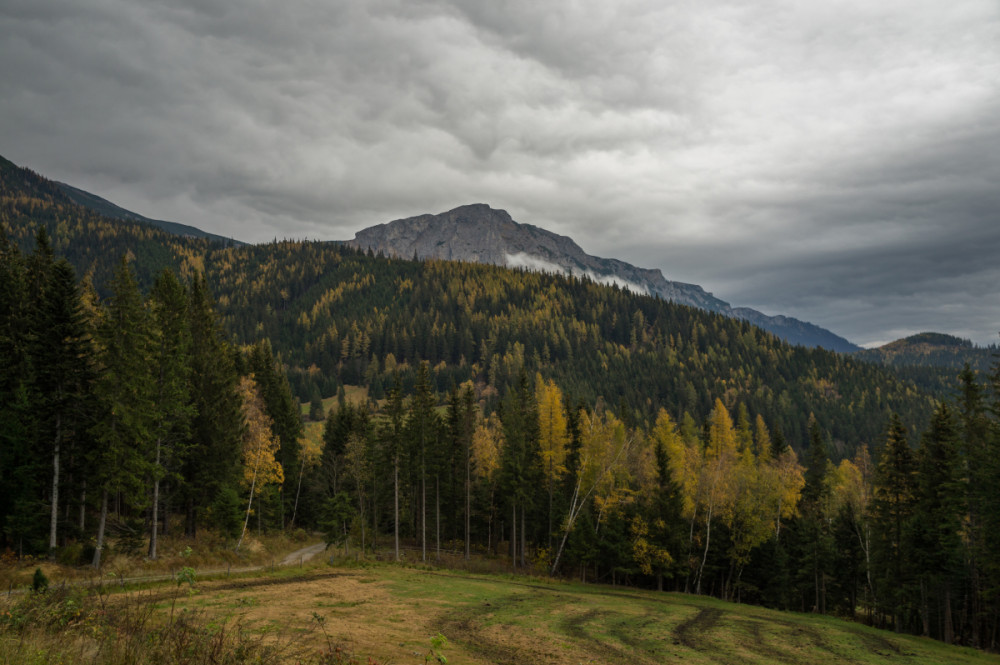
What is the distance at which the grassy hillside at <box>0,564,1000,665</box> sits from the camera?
63.5 ft

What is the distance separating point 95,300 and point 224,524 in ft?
67.9

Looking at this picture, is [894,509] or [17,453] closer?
[17,453]

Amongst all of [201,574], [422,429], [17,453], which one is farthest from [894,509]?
[17,453]

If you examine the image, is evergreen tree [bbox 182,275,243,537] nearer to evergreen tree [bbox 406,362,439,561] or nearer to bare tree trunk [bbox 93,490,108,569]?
bare tree trunk [bbox 93,490,108,569]

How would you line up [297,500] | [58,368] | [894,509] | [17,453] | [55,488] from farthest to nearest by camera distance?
[297,500] < [894,509] < [17,453] < [58,368] < [55,488]

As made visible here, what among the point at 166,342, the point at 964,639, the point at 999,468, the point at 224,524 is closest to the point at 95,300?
the point at 166,342

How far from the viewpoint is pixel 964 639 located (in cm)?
4047

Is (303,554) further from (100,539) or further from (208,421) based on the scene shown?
(100,539)

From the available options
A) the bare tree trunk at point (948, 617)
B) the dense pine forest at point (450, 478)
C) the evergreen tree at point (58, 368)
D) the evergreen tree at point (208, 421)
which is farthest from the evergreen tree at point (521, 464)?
the evergreen tree at point (58, 368)

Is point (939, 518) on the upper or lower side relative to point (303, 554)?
upper

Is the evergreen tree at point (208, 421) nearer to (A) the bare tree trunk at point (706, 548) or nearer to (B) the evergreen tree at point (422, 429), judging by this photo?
(B) the evergreen tree at point (422, 429)

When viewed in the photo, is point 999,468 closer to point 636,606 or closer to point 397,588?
point 636,606

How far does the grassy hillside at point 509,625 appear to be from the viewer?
19359 mm

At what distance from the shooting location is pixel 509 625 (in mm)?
25594
